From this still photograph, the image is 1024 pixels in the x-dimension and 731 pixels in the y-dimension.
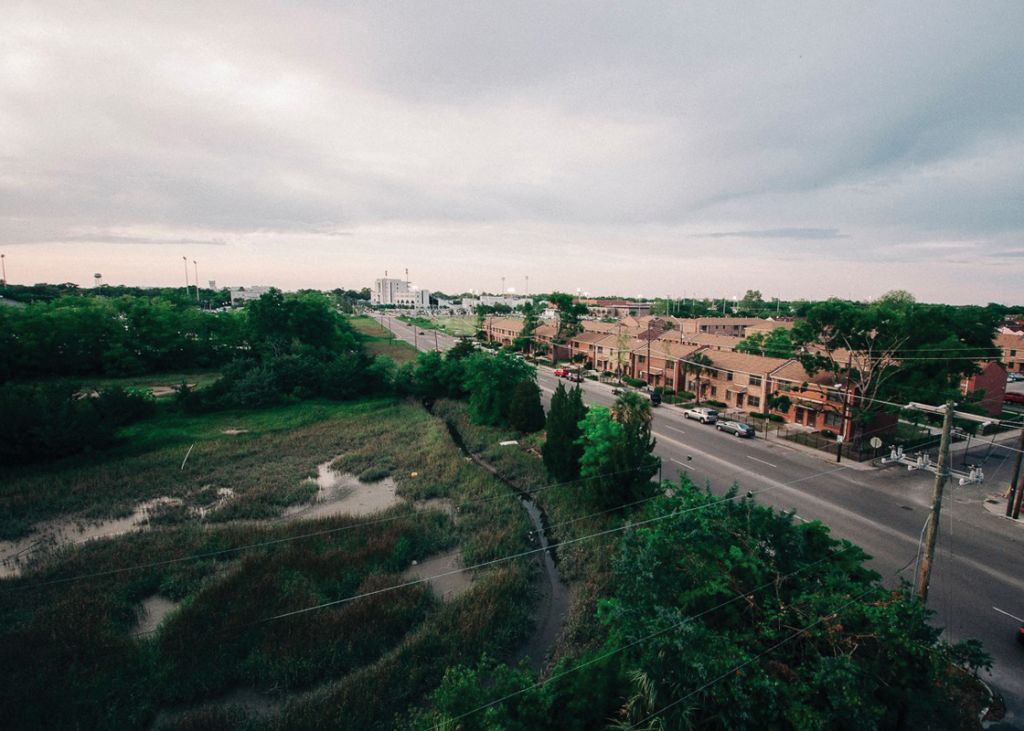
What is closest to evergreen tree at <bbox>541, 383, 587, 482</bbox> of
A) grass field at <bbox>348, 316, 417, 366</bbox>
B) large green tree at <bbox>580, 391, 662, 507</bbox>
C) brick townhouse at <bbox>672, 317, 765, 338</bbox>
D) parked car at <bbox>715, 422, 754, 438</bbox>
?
large green tree at <bbox>580, 391, 662, 507</bbox>

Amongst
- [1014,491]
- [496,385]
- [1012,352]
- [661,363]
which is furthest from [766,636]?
[1012,352]

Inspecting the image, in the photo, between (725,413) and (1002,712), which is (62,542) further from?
(725,413)

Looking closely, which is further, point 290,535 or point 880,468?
point 880,468

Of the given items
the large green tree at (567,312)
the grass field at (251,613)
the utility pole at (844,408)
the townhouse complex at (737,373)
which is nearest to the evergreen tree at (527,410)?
the grass field at (251,613)

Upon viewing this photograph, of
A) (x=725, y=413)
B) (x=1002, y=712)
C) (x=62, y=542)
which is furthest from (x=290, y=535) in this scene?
(x=725, y=413)

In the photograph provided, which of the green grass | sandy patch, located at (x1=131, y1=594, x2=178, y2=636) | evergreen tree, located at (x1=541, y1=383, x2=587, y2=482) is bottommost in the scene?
the green grass

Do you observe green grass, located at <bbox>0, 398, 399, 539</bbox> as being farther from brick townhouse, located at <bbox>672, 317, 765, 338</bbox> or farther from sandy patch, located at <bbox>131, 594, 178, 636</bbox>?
brick townhouse, located at <bbox>672, 317, 765, 338</bbox>

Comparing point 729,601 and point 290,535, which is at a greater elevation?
point 729,601
